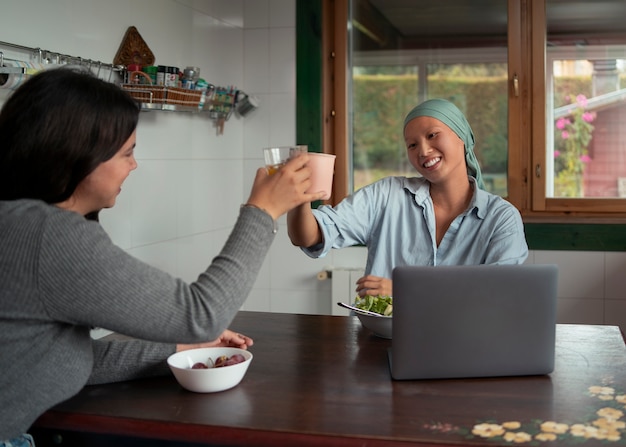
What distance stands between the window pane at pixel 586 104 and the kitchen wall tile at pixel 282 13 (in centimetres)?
123

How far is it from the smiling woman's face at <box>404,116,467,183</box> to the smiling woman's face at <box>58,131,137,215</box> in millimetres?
1120

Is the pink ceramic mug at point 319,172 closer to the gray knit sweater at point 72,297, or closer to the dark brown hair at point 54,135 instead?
the gray knit sweater at point 72,297

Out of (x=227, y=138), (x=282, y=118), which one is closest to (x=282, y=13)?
(x=282, y=118)

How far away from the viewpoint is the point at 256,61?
153 inches

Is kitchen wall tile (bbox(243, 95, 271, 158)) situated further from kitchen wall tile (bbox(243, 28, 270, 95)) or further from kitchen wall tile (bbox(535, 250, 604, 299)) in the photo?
kitchen wall tile (bbox(535, 250, 604, 299))

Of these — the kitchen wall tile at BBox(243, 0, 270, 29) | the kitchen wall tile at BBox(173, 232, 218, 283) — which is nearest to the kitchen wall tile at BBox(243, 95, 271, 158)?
the kitchen wall tile at BBox(243, 0, 270, 29)

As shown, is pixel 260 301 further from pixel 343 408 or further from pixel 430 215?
pixel 343 408

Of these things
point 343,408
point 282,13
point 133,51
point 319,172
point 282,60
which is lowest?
point 343,408

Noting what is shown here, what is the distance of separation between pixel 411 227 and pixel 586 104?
1646 millimetres

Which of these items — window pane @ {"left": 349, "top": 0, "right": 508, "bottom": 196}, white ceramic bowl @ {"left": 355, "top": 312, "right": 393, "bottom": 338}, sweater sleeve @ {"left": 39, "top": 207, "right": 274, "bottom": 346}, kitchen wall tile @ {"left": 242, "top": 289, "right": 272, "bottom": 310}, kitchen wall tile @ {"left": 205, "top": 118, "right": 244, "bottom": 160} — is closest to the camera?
sweater sleeve @ {"left": 39, "top": 207, "right": 274, "bottom": 346}

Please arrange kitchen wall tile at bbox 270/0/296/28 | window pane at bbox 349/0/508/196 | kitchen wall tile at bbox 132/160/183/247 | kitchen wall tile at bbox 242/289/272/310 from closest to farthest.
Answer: kitchen wall tile at bbox 132/160/183/247 → window pane at bbox 349/0/508/196 → kitchen wall tile at bbox 270/0/296/28 → kitchen wall tile at bbox 242/289/272/310

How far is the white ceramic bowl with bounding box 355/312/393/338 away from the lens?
74.8 inches

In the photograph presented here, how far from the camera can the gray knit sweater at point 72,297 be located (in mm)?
1276

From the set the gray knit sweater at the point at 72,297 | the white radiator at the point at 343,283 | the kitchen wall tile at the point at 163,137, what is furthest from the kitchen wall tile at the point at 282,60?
the gray knit sweater at the point at 72,297
